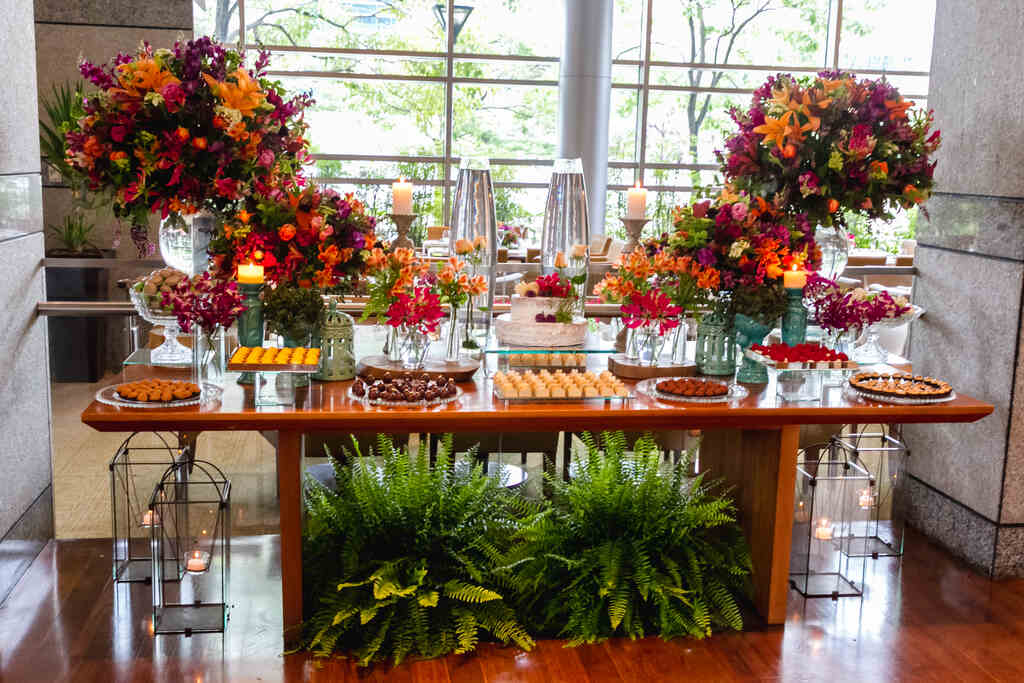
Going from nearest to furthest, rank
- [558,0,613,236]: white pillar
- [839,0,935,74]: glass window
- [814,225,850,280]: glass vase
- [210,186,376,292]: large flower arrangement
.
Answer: [210,186,376,292]: large flower arrangement, [814,225,850,280]: glass vase, [558,0,613,236]: white pillar, [839,0,935,74]: glass window

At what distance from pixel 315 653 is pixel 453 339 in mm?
1030

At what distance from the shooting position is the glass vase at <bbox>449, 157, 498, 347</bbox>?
342 centimetres

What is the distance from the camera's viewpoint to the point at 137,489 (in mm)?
3426

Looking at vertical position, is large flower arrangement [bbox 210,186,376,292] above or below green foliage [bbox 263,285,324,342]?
above

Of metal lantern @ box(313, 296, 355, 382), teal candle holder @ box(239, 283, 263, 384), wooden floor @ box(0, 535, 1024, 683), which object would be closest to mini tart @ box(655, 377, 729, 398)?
wooden floor @ box(0, 535, 1024, 683)

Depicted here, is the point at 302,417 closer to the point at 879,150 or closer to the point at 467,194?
the point at 467,194

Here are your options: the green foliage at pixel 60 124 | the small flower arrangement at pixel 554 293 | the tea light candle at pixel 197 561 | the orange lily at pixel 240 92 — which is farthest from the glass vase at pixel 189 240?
the small flower arrangement at pixel 554 293

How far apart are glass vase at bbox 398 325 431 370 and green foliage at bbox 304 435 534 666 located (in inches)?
9.9

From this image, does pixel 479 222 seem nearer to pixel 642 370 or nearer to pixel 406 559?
pixel 642 370

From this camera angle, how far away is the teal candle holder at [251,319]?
302 centimetres

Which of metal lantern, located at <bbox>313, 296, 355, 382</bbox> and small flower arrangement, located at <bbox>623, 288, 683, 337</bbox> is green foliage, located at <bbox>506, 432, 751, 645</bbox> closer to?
small flower arrangement, located at <bbox>623, 288, 683, 337</bbox>

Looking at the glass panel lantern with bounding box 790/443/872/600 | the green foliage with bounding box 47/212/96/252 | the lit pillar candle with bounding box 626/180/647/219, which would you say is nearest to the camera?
the glass panel lantern with bounding box 790/443/872/600

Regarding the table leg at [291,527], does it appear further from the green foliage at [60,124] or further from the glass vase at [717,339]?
the glass vase at [717,339]

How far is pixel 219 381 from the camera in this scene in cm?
309
